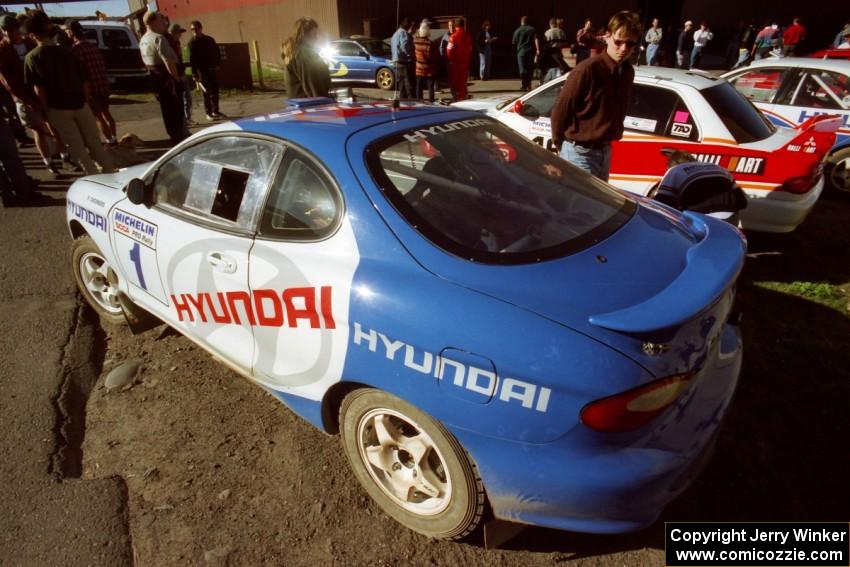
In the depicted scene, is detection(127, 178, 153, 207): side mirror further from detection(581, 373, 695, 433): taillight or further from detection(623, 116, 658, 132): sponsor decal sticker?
detection(623, 116, 658, 132): sponsor decal sticker

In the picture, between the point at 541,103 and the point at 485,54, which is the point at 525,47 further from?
the point at 541,103

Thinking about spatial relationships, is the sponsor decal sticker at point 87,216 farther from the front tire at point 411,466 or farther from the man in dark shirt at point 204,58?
the man in dark shirt at point 204,58

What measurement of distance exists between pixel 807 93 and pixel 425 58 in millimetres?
6763

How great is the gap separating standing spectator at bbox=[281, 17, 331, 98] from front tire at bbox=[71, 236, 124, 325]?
3.24m

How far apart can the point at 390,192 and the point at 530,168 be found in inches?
33.1

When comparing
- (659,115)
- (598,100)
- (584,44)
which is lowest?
(659,115)

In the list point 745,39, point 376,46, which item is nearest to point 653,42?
point 745,39

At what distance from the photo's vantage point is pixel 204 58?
9.84m

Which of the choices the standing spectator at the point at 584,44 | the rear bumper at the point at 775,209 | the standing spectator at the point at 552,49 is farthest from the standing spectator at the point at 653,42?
the rear bumper at the point at 775,209

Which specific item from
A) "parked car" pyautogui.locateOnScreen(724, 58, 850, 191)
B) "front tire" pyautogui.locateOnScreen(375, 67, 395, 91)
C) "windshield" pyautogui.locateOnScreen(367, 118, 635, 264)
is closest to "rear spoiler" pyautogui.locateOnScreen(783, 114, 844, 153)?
"parked car" pyautogui.locateOnScreen(724, 58, 850, 191)

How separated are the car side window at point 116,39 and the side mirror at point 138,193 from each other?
625 inches

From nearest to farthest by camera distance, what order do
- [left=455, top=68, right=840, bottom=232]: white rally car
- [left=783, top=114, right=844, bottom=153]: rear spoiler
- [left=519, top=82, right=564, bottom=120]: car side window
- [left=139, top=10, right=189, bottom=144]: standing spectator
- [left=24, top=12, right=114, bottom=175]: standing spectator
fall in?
[left=783, top=114, right=844, bottom=153]: rear spoiler < [left=455, top=68, right=840, bottom=232]: white rally car < [left=519, top=82, right=564, bottom=120]: car side window < [left=24, top=12, right=114, bottom=175]: standing spectator < [left=139, top=10, right=189, bottom=144]: standing spectator

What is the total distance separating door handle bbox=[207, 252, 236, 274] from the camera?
2389mm

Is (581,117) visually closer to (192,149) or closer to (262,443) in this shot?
(192,149)
